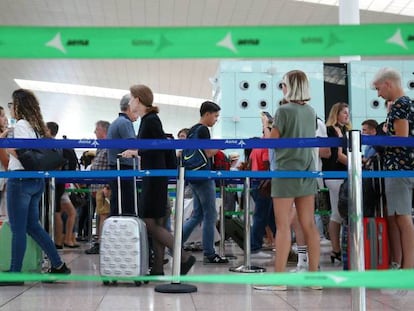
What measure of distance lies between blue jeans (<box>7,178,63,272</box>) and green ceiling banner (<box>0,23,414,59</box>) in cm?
221

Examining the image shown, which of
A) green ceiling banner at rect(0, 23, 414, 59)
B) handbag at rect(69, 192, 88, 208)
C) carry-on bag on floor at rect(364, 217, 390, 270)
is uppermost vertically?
green ceiling banner at rect(0, 23, 414, 59)

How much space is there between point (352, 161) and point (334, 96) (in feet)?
32.6

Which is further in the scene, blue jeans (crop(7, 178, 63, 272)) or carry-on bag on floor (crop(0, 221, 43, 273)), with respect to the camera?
carry-on bag on floor (crop(0, 221, 43, 273))

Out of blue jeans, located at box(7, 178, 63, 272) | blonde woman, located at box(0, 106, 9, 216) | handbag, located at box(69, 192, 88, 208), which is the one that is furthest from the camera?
handbag, located at box(69, 192, 88, 208)

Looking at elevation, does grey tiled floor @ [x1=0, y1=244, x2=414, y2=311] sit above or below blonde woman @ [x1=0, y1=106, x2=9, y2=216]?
below

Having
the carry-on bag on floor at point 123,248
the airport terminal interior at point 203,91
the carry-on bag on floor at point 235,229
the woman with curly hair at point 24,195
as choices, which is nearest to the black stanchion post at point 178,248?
the airport terminal interior at point 203,91

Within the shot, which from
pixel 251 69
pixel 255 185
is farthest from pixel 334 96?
pixel 255 185

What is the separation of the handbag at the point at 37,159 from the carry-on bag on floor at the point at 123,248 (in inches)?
26.0

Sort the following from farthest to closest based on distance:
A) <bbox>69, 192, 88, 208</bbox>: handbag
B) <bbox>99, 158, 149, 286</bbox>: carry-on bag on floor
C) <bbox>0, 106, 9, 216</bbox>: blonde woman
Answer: <bbox>69, 192, 88, 208</bbox>: handbag → <bbox>0, 106, 9, 216</bbox>: blonde woman → <bbox>99, 158, 149, 286</bbox>: carry-on bag on floor

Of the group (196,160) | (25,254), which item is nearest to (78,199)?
(196,160)

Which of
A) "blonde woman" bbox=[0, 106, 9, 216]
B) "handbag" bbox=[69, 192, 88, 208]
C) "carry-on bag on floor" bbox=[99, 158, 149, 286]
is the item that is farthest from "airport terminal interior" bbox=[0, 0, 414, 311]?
"blonde woman" bbox=[0, 106, 9, 216]

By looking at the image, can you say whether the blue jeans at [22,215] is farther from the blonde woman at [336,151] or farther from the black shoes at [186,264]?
the blonde woman at [336,151]

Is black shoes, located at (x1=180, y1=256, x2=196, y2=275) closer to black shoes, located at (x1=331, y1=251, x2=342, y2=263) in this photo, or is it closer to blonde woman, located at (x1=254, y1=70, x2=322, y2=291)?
blonde woman, located at (x1=254, y1=70, x2=322, y2=291)

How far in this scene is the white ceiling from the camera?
13945 millimetres
